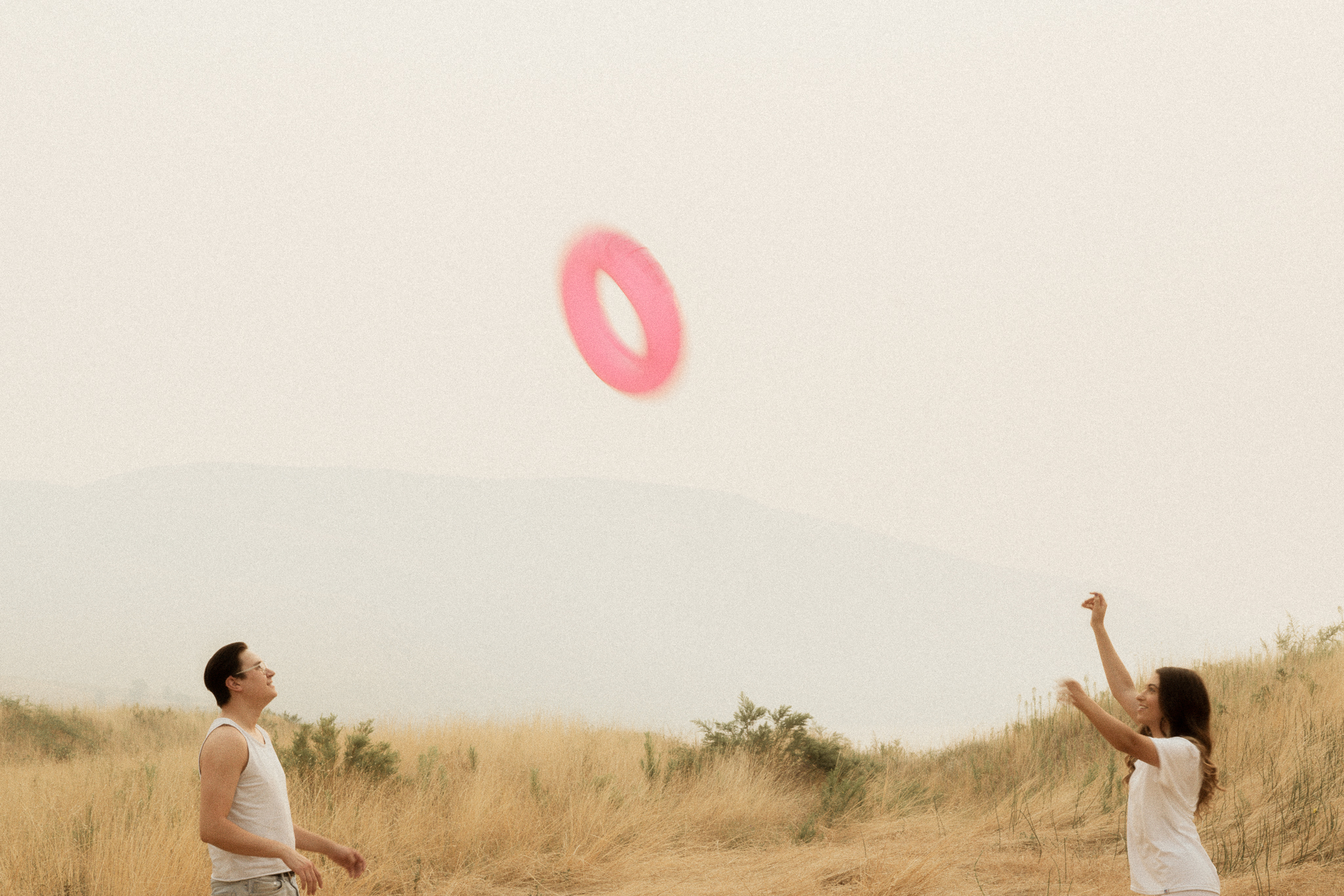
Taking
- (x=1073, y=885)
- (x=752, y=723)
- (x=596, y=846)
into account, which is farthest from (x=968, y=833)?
(x=752, y=723)

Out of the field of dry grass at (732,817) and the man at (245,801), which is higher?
the man at (245,801)

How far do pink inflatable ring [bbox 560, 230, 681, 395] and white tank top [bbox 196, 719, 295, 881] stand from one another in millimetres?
6607

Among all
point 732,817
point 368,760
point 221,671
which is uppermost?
point 221,671

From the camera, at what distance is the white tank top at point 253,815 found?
347 cm

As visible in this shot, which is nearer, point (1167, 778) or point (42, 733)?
point (1167, 778)

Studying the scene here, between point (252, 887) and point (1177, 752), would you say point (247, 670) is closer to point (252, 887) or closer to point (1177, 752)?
point (252, 887)

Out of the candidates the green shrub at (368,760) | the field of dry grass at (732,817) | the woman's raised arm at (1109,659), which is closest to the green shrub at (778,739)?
the field of dry grass at (732,817)

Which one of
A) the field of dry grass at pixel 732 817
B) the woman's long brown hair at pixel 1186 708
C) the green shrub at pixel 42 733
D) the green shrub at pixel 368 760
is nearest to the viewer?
the woman's long brown hair at pixel 1186 708

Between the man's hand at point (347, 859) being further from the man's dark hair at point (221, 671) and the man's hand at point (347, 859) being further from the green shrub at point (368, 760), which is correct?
the green shrub at point (368, 760)

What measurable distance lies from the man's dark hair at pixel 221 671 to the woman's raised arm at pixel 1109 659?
3.49 metres

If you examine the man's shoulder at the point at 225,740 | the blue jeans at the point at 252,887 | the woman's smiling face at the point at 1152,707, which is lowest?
the blue jeans at the point at 252,887

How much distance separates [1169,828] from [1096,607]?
1007 mm

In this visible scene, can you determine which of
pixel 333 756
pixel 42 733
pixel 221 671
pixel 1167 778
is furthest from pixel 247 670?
pixel 42 733

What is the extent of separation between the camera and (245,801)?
3.51m
